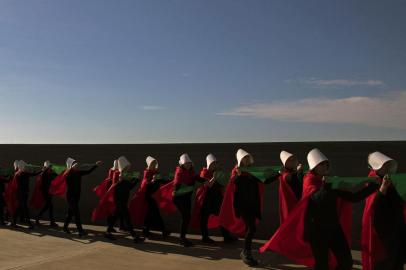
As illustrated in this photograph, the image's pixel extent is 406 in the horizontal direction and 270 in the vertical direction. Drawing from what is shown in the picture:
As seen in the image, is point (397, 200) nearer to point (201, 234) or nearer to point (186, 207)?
point (186, 207)

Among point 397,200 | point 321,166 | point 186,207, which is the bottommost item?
point 186,207

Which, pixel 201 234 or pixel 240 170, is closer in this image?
pixel 240 170

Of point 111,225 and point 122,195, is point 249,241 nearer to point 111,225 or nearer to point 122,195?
point 122,195

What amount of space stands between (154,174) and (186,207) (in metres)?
1.50

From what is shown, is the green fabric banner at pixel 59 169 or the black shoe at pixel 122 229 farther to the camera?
the green fabric banner at pixel 59 169

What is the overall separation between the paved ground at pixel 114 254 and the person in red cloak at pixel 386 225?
182 centimetres

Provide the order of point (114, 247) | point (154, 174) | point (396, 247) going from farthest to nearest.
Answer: point (154, 174) → point (114, 247) → point (396, 247)

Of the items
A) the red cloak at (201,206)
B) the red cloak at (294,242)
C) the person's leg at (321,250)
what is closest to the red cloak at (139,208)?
the red cloak at (201,206)

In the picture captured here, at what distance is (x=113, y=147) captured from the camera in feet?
47.8

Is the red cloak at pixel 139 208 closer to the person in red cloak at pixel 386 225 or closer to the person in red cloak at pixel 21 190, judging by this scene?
→ the person in red cloak at pixel 21 190

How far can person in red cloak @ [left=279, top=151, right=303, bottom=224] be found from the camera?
7.66 meters

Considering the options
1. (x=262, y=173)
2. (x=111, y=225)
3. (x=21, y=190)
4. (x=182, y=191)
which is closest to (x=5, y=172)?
(x=21, y=190)

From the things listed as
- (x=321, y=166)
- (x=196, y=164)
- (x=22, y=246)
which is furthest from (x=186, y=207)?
(x=321, y=166)

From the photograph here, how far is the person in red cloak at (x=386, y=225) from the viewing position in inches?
229
